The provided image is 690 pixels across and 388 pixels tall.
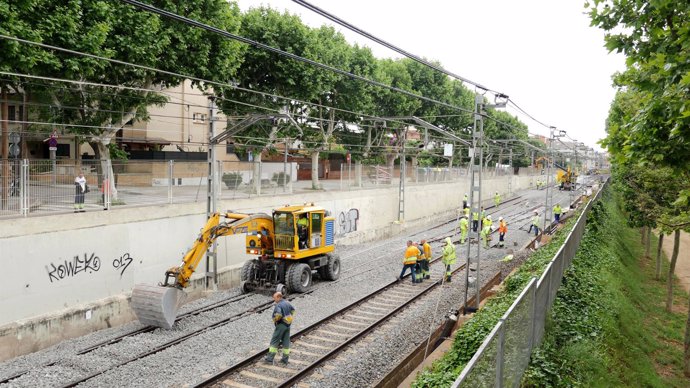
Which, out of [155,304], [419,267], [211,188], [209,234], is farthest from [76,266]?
[419,267]

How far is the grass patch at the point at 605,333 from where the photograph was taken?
9.98m

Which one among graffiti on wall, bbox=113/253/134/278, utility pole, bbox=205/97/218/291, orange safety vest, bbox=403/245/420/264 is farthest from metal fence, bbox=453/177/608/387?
graffiti on wall, bbox=113/253/134/278

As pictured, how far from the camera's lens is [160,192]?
18344 mm

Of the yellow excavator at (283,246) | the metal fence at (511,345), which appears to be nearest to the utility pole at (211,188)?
the yellow excavator at (283,246)

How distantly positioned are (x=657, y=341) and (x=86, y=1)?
22428 millimetres

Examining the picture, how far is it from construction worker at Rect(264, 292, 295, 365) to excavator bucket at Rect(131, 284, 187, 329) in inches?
137

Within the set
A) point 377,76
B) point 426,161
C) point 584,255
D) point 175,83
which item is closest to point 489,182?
point 426,161

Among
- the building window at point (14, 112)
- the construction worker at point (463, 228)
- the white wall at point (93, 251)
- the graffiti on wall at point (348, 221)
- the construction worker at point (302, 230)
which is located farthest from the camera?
the building window at point (14, 112)

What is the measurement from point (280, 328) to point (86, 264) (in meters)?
6.69

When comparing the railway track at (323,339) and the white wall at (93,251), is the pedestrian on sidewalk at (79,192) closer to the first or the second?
the white wall at (93,251)

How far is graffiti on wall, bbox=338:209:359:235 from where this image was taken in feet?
98.1

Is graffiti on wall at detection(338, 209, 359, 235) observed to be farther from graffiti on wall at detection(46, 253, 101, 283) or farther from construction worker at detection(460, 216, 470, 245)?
graffiti on wall at detection(46, 253, 101, 283)

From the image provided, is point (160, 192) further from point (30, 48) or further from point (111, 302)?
point (30, 48)

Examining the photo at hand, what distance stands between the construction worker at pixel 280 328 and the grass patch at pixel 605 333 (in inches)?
210
